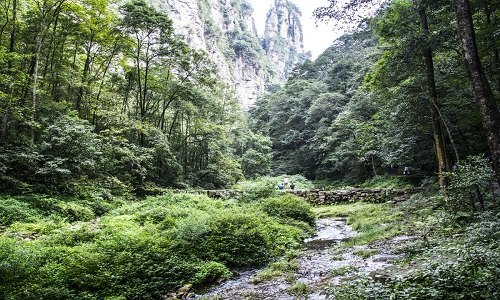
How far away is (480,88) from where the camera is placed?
5.03 meters

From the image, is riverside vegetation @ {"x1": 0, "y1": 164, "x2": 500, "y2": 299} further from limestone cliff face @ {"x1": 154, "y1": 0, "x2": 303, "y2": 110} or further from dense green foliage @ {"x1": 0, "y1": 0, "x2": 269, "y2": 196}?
limestone cliff face @ {"x1": 154, "y1": 0, "x2": 303, "y2": 110}

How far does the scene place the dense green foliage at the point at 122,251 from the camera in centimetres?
510

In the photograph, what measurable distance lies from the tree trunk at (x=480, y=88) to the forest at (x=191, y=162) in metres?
0.02

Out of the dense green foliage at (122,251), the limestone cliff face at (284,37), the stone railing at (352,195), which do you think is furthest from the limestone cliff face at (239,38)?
the dense green foliage at (122,251)

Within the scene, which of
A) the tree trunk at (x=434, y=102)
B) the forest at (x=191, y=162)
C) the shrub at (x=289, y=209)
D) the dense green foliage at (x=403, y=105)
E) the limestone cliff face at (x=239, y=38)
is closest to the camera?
the forest at (x=191, y=162)

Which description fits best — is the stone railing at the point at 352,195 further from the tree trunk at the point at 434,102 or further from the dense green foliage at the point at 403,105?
the tree trunk at the point at 434,102

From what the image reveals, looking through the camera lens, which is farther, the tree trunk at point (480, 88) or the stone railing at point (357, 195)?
the stone railing at point (357, 195)

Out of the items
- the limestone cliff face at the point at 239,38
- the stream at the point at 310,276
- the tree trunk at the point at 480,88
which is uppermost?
the limestone cliff face at the point at 239,38

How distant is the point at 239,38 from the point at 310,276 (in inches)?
3396

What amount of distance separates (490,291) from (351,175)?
27.5m

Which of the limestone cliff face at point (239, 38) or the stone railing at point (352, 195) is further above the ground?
the limestone cliff face at point (239, 38)

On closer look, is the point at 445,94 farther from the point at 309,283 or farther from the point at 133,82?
the point at 133,82

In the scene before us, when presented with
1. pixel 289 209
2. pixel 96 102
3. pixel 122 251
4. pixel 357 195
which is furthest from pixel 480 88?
pixel 96 102

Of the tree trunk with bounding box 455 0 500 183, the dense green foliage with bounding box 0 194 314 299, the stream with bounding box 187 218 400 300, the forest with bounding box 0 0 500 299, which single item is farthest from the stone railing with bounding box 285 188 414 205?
the tree trunk with bounding box 455 0 500 183
